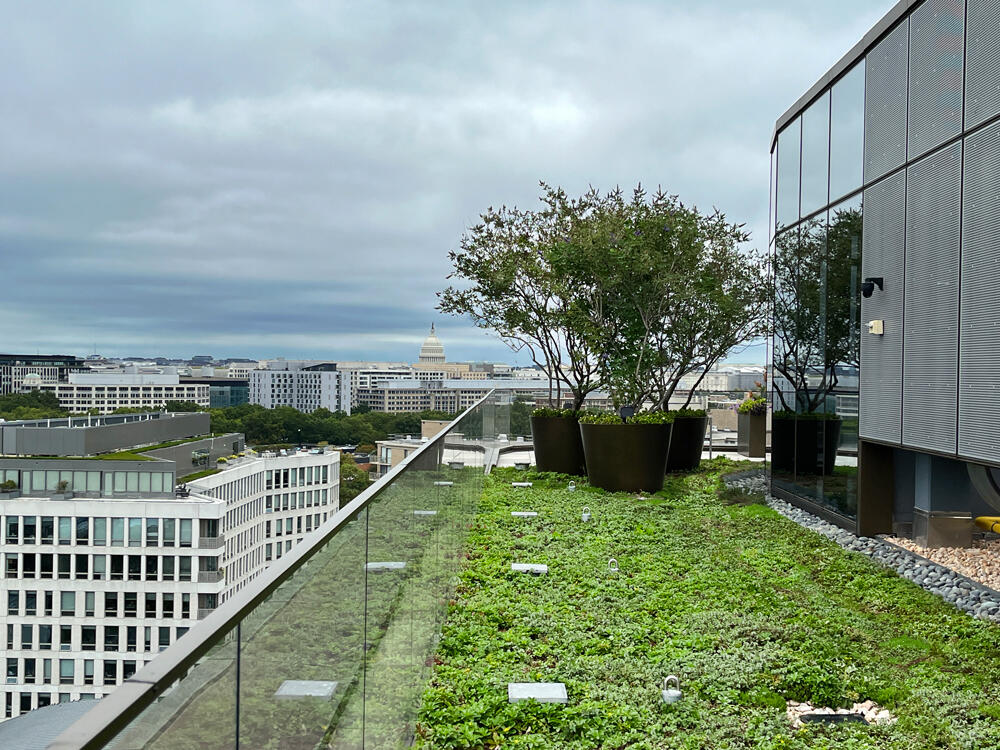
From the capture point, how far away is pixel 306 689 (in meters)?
1.54

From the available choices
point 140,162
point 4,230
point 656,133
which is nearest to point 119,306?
point 4,230

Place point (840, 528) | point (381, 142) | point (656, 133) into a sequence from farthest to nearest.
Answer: point (381, 142) < point (656, 133) < point (840, 528)

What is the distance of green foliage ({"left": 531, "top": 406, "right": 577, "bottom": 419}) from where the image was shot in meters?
13.4

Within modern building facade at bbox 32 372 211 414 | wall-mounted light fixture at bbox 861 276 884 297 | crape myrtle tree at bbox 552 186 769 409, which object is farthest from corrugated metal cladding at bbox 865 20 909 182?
modern building facade at bbox 32 372 211 414

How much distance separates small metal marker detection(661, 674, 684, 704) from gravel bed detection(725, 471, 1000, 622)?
2.94 meters

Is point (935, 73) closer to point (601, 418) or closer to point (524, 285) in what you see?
point (601, 418)

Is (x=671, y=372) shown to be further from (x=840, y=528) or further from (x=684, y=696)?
(x=684, y=696)

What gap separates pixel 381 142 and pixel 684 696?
53.5 meters

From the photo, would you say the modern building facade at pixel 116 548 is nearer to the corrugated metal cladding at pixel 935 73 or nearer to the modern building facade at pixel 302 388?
the modern building facade at pixel 302 388

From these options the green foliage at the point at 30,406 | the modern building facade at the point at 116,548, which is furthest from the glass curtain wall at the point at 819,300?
the green foliage at the point at 30,406

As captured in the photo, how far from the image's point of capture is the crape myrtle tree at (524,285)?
13.3 meters

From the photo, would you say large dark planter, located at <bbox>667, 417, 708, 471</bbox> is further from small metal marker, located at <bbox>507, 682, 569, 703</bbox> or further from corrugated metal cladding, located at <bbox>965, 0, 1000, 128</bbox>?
small metal marker, located at <bbox>507, 682, 569, 703</bbox>

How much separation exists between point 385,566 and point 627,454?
8.91 m

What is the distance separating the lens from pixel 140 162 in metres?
87.2
